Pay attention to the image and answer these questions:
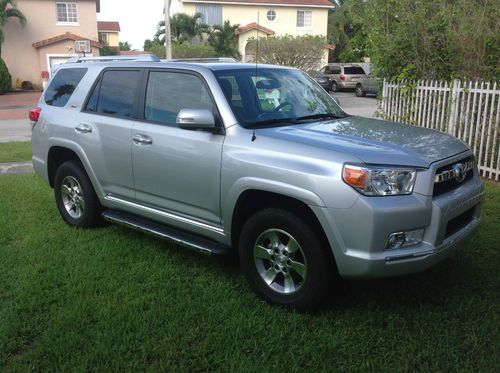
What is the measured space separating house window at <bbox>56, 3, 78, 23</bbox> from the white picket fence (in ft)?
100.0

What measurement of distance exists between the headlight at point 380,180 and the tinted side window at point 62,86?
3.47m

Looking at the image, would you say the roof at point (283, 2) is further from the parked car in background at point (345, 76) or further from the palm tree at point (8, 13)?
the palm tree at point (8, 13)

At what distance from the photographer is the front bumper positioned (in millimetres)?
3148

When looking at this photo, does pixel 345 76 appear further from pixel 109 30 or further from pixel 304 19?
pixel 109 30

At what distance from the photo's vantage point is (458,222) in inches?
147

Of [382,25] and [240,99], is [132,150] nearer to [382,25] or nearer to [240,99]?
[240,99]

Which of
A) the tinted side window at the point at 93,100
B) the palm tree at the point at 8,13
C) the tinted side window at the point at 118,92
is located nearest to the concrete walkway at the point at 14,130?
the tinted side window at the point at 93,100

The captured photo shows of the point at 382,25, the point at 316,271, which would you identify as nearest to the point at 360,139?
the point at 316,271

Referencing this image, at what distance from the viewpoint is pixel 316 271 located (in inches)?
135

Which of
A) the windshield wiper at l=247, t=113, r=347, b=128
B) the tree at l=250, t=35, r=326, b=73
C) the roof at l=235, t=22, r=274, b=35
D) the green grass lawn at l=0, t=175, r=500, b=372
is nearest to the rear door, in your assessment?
the green grass lawn at l=0, t=175, r=500, b=372

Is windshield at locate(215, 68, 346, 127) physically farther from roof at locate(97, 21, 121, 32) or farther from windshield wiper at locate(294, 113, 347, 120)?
roof at locate(97, 21, 121, 32)

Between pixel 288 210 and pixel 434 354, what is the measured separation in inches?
52.2

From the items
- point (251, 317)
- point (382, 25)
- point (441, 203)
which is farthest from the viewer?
point (382, 25)

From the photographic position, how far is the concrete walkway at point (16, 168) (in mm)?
8906
